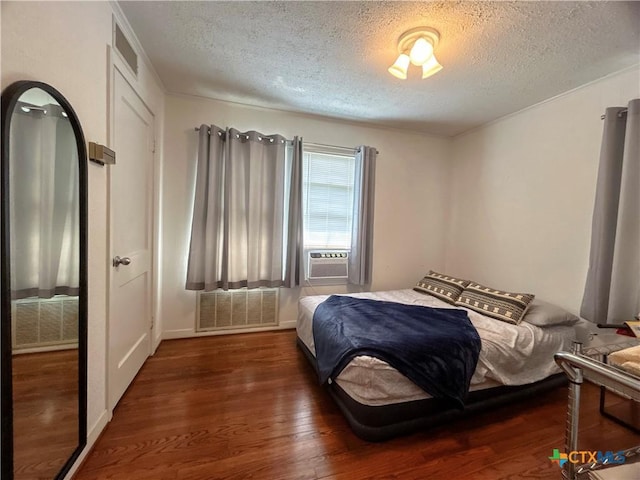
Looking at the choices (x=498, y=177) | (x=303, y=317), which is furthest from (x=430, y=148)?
(x=303, y=317)

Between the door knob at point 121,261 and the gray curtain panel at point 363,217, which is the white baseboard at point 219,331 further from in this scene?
the door knob at point 121,261

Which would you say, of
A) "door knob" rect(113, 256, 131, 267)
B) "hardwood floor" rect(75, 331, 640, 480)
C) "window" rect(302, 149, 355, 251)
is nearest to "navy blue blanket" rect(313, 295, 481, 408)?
"hardwood floor" rect(75, 331, 640, 480)

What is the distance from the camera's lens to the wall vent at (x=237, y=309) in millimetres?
2875

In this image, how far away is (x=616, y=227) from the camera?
194cm

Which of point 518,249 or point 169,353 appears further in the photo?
point 518,249

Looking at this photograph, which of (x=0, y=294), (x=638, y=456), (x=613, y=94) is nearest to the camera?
(x=0, y=294)

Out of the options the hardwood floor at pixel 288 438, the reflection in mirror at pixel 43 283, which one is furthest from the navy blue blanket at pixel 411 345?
the reflection in mirror at pixel 43 283

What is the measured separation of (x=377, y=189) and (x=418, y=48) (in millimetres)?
1841

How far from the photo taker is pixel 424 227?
3695 mm

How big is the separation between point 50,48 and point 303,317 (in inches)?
92.4

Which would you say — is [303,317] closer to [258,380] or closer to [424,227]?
[258,380]

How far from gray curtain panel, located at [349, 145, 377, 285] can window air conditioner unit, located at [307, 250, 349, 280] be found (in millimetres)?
93

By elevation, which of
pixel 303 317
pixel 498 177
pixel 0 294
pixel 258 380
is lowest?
pixel 258 380

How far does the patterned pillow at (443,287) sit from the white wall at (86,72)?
290 centimetres
